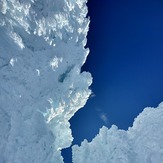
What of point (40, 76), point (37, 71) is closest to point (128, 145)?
point (40, 76)

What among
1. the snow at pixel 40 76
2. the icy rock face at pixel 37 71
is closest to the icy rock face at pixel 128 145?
the snow at pixel 40 76

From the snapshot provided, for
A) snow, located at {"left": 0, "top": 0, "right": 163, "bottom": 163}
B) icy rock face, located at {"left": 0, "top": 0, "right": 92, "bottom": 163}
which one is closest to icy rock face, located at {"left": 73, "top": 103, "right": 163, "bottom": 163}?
snow, located at {"left": 0, "top": 0, "right": 163, "bottom": 163}

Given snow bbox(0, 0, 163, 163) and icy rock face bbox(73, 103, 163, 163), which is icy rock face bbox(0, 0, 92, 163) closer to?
snow bbox(0, 0, 163, 163)

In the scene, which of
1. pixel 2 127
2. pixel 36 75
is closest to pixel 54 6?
pixel 36 75

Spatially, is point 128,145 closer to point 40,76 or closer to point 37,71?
point 40,76

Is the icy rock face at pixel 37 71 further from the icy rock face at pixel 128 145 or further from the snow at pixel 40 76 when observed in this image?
the icy rock face at pixel 128 145

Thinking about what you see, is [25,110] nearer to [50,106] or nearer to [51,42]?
[50,106]

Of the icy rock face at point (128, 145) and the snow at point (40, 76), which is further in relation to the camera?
the icy rock face at point (128, 145)
